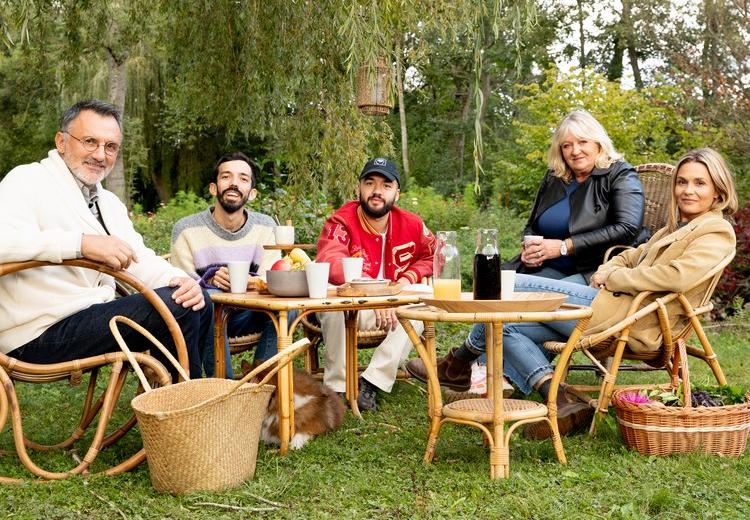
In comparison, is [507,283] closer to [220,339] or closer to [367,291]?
[367,291]

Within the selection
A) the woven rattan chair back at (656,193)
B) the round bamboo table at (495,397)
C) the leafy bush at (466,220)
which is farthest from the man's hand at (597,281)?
the leafy bush at (466,220)

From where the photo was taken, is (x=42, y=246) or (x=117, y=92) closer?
(x=42, y=246)

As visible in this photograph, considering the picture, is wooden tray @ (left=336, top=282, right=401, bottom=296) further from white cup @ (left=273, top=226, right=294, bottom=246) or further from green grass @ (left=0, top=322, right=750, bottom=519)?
white cup @ (left=273, top=226, right=294, bottom=246)

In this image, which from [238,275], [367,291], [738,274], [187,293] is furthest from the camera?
[738,274]

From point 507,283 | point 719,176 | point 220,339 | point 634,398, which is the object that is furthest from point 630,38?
point 507,283

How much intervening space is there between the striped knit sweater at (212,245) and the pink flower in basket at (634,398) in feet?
6.27

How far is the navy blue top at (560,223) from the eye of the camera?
4.18 m

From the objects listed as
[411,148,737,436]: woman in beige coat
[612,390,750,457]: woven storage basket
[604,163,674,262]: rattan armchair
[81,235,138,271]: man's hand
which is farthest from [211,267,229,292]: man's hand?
[604,163,674,262]: rattan armchair

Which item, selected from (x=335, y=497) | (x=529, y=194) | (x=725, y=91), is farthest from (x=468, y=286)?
(x=529, y=194)

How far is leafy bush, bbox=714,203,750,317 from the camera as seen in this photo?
22.0 feet

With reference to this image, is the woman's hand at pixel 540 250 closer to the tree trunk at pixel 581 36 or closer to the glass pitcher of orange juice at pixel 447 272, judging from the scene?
the glass pitcher of orange juice at pixel 447 272

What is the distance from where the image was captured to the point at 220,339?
3666mm

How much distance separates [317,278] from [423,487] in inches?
36.2

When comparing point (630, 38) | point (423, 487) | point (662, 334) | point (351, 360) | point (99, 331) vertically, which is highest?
point (630, 38)
